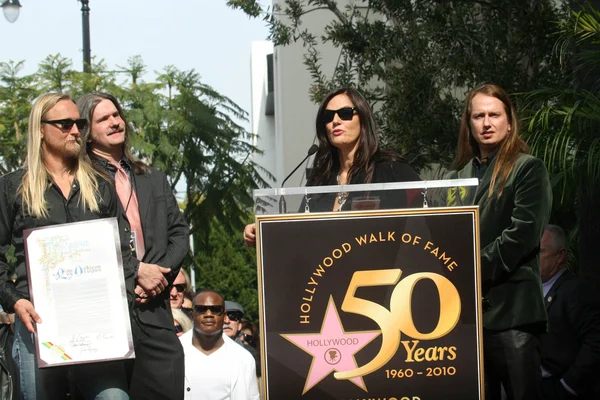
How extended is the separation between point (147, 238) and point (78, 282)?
61 centimetres

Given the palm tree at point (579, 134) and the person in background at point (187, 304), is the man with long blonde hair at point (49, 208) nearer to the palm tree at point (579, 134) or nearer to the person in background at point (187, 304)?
the palm tree at point (579, 134)

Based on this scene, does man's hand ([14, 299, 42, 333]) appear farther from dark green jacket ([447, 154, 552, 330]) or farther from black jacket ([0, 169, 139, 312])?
dark green jacket ([447, 154, 552, 330])

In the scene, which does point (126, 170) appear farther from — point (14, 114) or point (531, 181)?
point (14, 114)

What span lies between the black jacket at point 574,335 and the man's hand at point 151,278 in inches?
130

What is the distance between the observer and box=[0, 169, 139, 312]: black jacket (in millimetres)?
5852

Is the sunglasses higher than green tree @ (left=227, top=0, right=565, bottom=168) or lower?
lower

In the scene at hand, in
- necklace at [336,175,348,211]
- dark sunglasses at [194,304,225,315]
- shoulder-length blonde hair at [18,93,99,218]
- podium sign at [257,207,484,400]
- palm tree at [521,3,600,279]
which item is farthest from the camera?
dark sunglasses at [194,304,225,315]

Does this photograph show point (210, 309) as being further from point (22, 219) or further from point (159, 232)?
point (22, 219)

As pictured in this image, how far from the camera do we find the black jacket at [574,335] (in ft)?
26.2

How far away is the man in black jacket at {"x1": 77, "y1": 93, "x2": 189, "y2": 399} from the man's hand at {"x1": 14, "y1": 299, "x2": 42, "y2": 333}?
0.57m

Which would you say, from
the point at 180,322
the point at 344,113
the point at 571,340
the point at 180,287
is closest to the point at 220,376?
the point at 180,322

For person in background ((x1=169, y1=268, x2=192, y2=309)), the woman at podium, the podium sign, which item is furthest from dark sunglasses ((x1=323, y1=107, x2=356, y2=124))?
person in background ((x1=169, y1=268, x2=192, y2=309))

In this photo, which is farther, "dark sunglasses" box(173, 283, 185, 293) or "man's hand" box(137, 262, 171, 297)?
"dark sunglasses" box(173, 283, 185, 293)

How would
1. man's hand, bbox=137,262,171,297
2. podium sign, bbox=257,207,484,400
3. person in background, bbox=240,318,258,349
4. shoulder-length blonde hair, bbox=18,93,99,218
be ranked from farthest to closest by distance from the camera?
person in background, bbox=240,318,258,349
man's hand, bbox=137,262,171,297
shoulder-length blonde hair, bbox=18,93,99,218
podium sign, bbox=257,207,484,400
